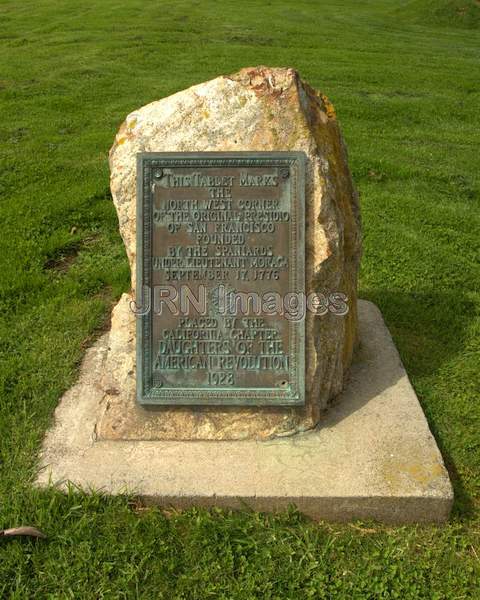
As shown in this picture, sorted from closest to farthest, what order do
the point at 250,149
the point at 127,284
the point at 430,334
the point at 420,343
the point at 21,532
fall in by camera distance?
the point at 21,532
the point at 250,149
the point at 420,343
the point at 430,334
the point at 127,284

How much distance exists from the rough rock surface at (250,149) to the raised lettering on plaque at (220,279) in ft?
0.27

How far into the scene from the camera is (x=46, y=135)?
337 inches

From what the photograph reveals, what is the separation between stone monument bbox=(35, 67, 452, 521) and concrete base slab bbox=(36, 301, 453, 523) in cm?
1

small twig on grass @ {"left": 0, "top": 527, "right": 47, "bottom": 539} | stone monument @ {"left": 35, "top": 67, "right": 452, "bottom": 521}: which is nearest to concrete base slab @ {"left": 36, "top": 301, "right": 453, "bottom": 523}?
stone monument @ {"left": 35, "top": 67, "right": 452, "bottom": 521}

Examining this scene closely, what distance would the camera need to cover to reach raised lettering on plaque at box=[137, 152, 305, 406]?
123 inches

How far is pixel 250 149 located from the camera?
314cm

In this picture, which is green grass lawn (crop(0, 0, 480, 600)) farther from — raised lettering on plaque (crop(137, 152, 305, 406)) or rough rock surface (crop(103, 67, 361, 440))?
raised lettering on plaque (crop(137, 152, 305, 406))

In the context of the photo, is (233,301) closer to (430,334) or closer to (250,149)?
(250,149)

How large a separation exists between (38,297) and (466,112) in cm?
827

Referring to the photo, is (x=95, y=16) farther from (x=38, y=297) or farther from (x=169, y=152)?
(x=169, y=152)

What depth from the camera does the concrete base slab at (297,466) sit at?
2861mm

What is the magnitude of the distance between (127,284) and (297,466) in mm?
2523

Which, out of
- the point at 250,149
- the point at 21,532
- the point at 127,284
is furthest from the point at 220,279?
the point at 127,284

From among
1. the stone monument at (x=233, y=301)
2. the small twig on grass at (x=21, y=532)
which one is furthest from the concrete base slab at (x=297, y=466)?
the small twig on grass at (x=21, y=532)
